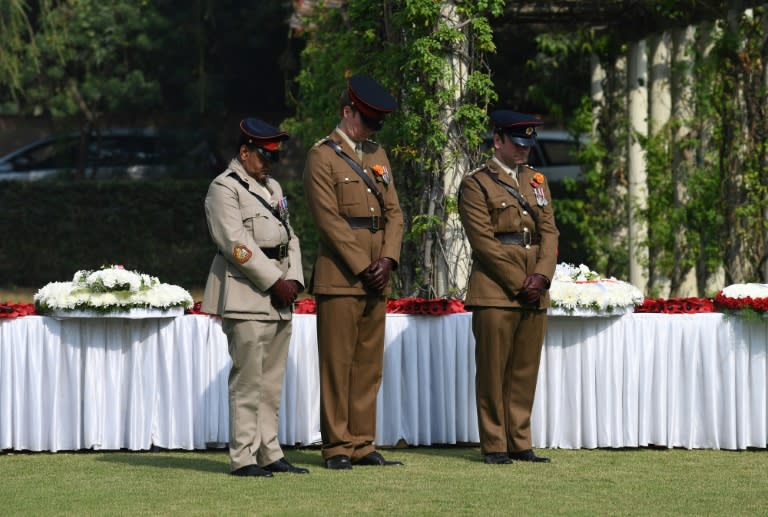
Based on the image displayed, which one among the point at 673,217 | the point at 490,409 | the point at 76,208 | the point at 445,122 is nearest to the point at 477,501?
the point at 490,409

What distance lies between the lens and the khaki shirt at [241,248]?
24.8 feet

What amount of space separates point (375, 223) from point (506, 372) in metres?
1.16

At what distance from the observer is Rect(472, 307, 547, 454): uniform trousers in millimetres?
8156

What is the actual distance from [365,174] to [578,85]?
36.5 ft

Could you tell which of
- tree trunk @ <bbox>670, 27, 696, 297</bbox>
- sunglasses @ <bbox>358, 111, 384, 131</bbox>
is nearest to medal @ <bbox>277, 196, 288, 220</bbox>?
sunglasses @ <bbox>358, 111, 384, 131</bbox>

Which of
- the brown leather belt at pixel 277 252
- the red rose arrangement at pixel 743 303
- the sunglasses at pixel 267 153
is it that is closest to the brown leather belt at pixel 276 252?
the brown leather belt at pixel 277 252

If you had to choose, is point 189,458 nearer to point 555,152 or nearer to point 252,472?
point 252,472

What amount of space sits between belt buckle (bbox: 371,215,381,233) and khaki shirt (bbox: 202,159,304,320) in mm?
482

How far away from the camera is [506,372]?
327 inches

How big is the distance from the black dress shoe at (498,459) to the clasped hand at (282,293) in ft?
4.66

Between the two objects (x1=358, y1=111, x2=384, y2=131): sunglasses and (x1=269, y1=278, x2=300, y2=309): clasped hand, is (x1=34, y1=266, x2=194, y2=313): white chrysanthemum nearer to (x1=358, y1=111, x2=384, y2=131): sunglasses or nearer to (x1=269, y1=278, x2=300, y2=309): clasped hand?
(x1=269, y1=278, x2=300, y2=309): clasped hand

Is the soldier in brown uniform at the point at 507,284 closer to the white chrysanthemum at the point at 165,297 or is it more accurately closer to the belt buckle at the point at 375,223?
the belt buckle at the point at 375,223

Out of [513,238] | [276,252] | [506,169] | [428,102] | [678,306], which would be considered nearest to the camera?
[276,252]

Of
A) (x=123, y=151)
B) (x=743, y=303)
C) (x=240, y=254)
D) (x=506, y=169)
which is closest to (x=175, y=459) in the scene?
(x=240, y=254)
